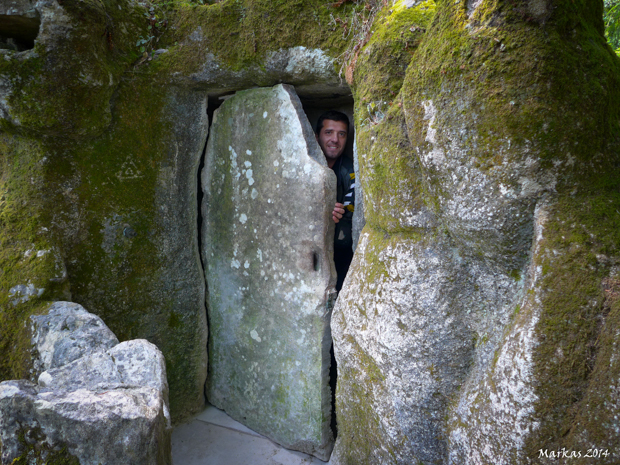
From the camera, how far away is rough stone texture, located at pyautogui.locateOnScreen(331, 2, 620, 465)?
144cm

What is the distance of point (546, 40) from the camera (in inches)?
57.2

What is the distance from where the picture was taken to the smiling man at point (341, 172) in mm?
3000

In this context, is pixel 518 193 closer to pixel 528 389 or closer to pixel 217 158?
pixel 528 389

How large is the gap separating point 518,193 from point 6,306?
258 cm

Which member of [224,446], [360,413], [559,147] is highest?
[559,147]

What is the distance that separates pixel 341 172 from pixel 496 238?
64.1 inches

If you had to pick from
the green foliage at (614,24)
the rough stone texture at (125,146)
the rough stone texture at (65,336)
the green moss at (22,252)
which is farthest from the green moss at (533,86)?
the green foliage at (614,24)

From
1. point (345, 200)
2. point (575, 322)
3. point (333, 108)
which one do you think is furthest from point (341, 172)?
point (575, 322)

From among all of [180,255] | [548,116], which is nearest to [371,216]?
[548,116]

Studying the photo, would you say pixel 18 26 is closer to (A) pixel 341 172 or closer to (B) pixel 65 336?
(B) pixel 65 336

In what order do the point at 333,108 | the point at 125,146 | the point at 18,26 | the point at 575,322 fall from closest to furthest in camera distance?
the point at 575,322 < the point at 18,26 < the point at 125,146 < the point at 333,108

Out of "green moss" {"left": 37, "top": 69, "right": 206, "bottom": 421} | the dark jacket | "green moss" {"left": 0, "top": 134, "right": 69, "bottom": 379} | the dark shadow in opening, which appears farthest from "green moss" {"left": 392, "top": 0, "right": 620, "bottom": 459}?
"green moss" {"left": 0, "top": 134, "right": 69, "bottom": 379}

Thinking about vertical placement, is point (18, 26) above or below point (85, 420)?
above

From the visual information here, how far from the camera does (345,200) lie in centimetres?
301
